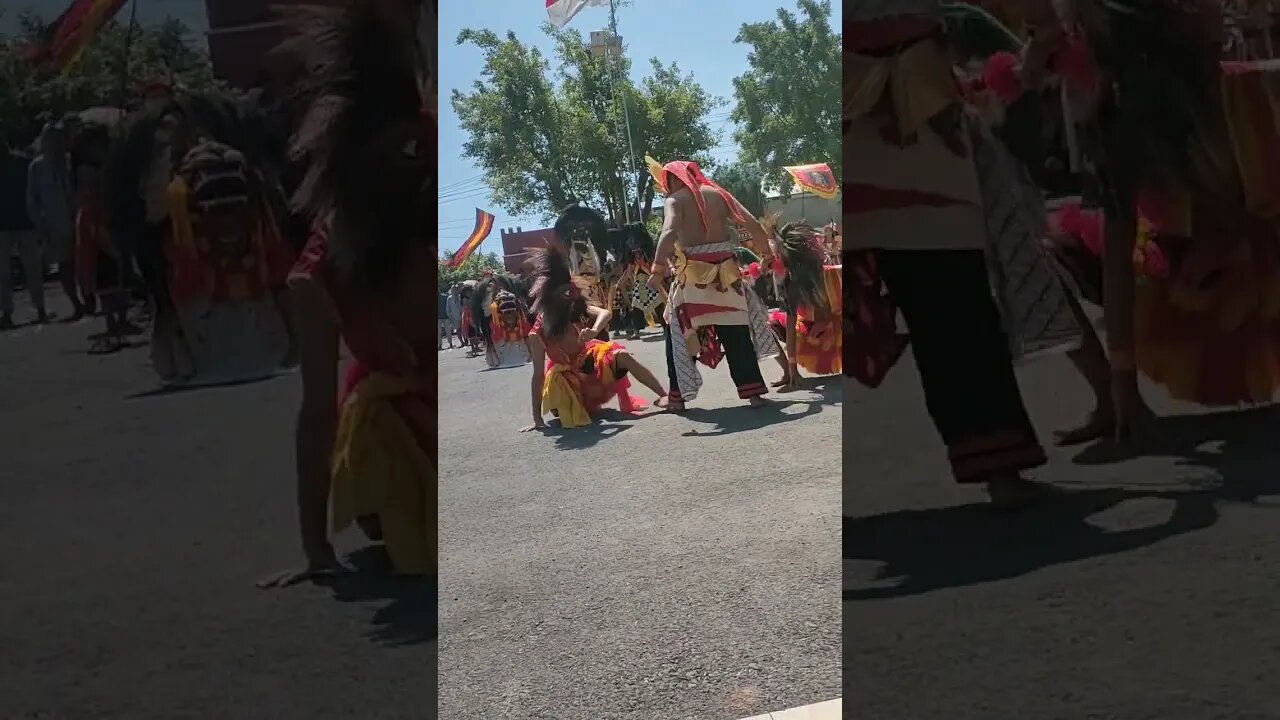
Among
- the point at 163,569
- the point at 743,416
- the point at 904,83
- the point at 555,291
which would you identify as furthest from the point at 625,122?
the point at 163,569

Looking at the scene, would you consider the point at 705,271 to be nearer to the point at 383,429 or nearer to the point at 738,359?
the point at 738,359

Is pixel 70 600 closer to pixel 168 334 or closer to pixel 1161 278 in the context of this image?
pixel 168 334

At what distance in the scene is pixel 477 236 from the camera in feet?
10.2

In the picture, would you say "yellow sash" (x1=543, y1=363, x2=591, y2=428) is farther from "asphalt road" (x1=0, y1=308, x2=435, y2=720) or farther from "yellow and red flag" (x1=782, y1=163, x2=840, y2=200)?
"asphalt road" (x1=0, y1=308, x2=435, y2=720)

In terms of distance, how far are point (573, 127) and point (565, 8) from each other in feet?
2.14

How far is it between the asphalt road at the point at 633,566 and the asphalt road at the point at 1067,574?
0.68m

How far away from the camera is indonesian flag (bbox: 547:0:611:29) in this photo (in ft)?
9.49

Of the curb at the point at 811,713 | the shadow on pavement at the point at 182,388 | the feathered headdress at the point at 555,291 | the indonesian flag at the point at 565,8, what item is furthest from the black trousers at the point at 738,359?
the shadow on pavement at the point at 182,388

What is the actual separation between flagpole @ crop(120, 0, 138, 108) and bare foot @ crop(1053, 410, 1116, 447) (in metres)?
1.82

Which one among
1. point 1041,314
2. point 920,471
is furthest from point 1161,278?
point 920,471

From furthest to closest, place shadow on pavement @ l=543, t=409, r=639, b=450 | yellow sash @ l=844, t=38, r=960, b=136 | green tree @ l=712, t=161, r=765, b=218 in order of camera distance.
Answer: green tree @ l=712, t=161, r=765, b=218
shadow on pavement @ l=543, t=409, r=639, b=450
yellow sash @ l=844, t=38, r=960, b=136

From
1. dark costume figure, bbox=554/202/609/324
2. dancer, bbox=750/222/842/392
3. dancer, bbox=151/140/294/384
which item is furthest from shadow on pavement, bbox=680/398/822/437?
dancer, bbox=151/140/294/384

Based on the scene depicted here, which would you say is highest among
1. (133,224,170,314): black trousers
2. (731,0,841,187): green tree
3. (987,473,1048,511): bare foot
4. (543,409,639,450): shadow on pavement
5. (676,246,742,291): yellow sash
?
(731,0,841,187): green tree

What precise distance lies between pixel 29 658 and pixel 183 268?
67 cm
